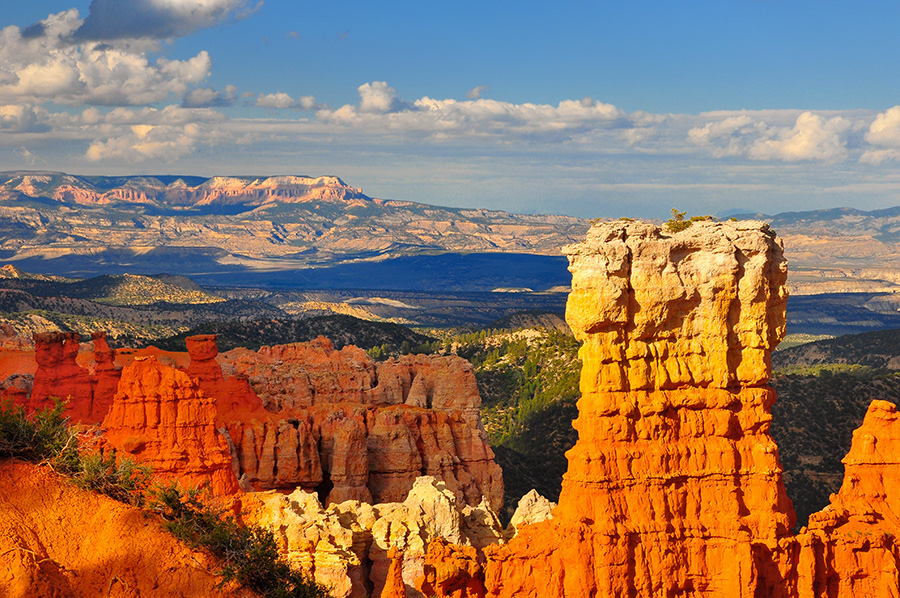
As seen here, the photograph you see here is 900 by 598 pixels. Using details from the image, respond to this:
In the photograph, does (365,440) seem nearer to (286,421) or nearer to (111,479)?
(286,421)

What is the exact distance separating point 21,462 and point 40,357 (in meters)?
41.3

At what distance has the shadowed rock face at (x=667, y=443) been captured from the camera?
3075 cm

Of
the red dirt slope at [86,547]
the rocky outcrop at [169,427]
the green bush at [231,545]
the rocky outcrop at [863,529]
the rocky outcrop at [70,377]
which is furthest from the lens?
the rocky outcrop at [70,377]

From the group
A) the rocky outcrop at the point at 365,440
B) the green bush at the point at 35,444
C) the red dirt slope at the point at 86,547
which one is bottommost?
the rocky outcrop at the point at 365,440

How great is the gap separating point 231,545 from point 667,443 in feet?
40.9

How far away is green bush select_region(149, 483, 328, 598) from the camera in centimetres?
3030

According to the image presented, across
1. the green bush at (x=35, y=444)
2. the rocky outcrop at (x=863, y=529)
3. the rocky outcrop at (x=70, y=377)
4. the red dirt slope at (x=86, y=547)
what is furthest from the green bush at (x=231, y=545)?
the rocky outcrop at (x=70, y=377)

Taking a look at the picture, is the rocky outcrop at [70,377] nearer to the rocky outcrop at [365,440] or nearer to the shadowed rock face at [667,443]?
the rocky outcrop at [365,440]

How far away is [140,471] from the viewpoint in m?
33.1

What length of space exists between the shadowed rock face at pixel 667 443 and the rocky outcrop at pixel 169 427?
15.3 m

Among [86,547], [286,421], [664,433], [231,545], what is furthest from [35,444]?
[286,421]

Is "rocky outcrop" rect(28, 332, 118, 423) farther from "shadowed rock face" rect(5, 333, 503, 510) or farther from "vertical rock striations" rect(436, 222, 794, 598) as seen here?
"vertical rock striations" rect(436, 222, 794, 598)

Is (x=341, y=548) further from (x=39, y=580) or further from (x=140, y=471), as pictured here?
(x=39, y=580)

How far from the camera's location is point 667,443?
3155 centimetres
